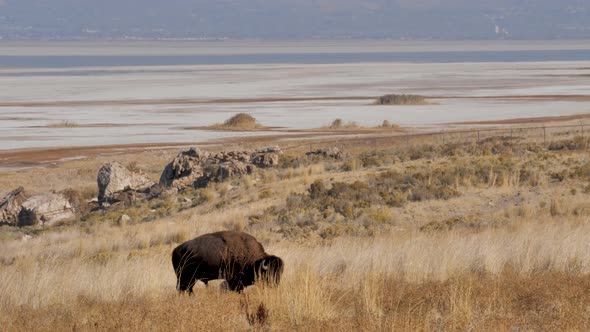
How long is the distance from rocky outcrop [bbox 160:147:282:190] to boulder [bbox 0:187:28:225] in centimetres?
496

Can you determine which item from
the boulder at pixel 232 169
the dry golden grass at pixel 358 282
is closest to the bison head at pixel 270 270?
the dry golden grass at pixel 358 282

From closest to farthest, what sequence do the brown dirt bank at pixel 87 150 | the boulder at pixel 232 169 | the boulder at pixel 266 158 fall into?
the boulder at pixel 232 169, the boulder at pixel 266 158, the brown dirt bank at pixel 87 150

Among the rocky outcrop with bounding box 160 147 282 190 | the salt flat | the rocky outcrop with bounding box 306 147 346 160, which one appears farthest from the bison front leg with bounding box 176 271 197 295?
the salt flat

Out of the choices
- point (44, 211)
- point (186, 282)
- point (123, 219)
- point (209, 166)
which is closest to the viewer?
point (186, 282)

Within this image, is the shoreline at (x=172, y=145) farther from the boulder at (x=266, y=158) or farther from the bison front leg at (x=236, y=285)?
the bison front leg at (x=236, y=285)

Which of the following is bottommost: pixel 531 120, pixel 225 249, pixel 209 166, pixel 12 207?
pixel 531 120

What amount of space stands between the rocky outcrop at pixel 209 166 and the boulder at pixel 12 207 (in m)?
4.96

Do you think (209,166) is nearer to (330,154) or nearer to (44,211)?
(330,154)

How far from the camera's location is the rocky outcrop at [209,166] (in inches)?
1265

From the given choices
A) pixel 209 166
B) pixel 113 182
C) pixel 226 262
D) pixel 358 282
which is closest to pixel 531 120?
pixel 209 166

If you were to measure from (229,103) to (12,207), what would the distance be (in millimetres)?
56111

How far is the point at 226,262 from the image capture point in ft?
30.8

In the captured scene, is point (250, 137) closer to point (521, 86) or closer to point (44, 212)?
point (44, 212)

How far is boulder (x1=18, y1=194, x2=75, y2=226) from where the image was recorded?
28.5 m
